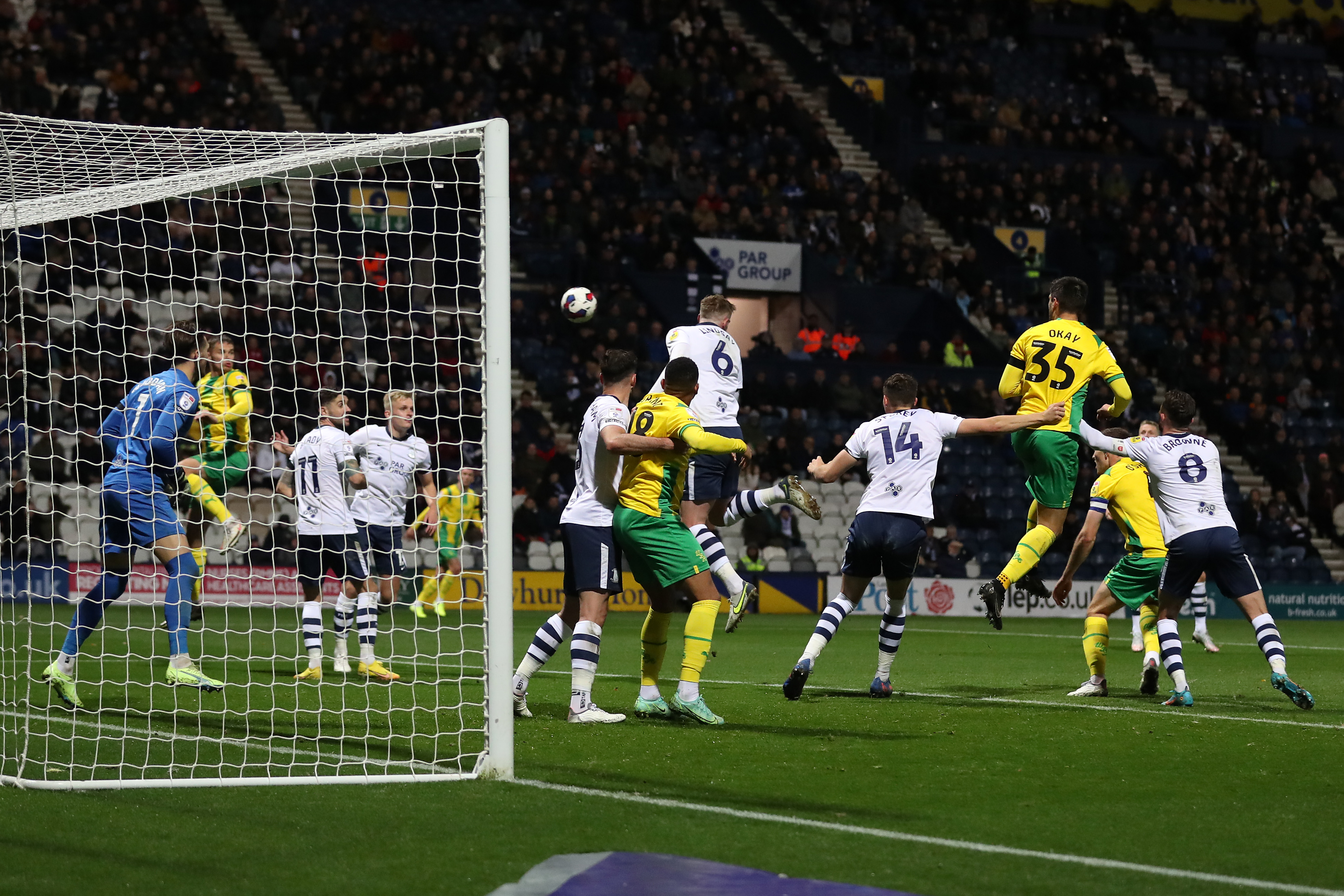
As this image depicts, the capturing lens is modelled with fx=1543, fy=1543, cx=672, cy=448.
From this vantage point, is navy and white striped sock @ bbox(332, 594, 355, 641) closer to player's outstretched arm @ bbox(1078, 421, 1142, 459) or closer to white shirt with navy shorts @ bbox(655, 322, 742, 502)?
white shirt with navy shorts @ bbox(655, 322, 742, 502)

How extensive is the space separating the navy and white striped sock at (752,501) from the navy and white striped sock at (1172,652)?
2.61 meters

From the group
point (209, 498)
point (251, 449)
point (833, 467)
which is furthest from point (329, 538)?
point (251, 449)

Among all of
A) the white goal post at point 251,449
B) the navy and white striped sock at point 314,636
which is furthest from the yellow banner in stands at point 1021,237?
the navy and white striped sock at point 314,636

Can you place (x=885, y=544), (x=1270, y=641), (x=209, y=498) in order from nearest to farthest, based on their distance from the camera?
(x=1270, y=641)
(x=885, y=544)
(x=209, y=498)

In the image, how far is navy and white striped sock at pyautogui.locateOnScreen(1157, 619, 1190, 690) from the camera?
31.5 feet

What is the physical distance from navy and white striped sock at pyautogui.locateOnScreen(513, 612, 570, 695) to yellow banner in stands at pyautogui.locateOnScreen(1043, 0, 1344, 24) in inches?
1182

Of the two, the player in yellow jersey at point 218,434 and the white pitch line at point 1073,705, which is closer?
the white pitch line at point 1073,705

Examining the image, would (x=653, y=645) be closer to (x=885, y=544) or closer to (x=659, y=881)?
(x=885, y=544)

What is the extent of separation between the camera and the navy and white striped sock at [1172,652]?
959 centimetres

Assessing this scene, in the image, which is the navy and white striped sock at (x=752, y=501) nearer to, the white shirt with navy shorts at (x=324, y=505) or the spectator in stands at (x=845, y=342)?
the white shirt with navy shorts at (x=324, y=505)

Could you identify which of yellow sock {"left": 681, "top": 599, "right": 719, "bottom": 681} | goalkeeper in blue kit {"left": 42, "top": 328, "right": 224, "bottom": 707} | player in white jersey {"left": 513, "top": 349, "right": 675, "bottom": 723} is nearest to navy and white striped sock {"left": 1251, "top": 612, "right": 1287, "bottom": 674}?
yellow sock {"left": 681, "top": 599, "right": 719, "bottom": 681}

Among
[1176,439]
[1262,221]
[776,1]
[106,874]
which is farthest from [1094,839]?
[776,1]

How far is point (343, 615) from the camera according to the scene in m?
11.6

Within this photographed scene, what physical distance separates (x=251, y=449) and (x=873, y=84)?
17.9 m
